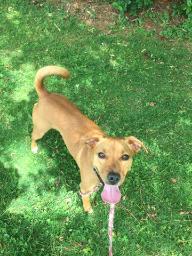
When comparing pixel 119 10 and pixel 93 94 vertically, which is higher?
pixel 119 10

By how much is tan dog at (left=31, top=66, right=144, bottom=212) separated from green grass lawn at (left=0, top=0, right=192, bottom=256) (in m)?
0.47

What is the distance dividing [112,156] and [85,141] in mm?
406

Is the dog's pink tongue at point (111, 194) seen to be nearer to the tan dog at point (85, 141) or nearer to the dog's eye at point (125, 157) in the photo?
the tan dog at point (85, 141)

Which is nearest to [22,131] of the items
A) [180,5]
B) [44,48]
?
[44,48]

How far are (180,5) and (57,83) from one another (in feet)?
10.2

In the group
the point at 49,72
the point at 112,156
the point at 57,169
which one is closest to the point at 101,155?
the point at 112,156

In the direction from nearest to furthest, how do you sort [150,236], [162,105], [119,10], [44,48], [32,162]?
[150,236] < [32,162] < [162,105] < [44,48] < [119,10]

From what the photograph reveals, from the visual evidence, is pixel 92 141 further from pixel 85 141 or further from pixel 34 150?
pixel 34 150

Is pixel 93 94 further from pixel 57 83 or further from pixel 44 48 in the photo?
pixel 44 48

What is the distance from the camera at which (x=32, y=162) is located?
642cm

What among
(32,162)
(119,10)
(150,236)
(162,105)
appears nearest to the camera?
(150,236)

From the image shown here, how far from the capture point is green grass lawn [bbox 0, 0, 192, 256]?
225 inches

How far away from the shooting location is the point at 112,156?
481cm

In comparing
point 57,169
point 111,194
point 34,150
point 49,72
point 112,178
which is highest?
point 49,72
